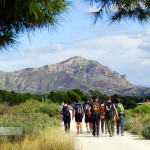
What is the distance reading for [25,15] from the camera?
8.66 meters

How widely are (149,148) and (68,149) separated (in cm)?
330

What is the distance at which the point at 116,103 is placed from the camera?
65.1 ft

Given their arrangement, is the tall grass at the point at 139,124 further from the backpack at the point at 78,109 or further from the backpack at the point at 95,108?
the backpack at the point at 78,109

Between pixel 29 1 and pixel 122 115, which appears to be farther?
pixel 122 115

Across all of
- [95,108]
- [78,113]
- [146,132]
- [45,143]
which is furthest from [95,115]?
[45,143]

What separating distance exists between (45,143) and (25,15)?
4.66 meters

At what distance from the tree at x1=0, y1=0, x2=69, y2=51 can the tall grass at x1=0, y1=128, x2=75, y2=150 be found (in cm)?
326

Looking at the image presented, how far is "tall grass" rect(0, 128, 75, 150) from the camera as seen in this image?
11859 millimetres

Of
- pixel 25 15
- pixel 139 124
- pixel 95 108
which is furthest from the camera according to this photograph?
pixel 139 124

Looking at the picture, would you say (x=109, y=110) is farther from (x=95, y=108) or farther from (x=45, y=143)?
(x=45, y=143)

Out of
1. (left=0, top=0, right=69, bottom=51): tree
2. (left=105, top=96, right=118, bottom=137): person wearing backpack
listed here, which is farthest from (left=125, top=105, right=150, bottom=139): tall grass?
(left=0, top=0, right=69, bottom=51): tree

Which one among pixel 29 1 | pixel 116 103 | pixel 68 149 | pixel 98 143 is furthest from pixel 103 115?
pixel 29 1

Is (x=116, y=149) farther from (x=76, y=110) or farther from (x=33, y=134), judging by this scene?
(x=76, y=110)

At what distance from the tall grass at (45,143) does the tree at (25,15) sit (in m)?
3.26
